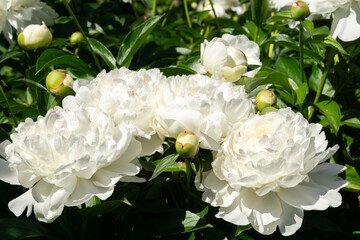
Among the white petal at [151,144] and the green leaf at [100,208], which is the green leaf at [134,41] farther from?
the green leaf at [100,208]

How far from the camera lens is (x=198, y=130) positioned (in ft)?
2.52

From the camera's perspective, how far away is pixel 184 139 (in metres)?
0.74

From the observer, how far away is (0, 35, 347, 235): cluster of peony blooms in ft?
2.36

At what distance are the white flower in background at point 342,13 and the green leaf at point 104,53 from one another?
1.60ft

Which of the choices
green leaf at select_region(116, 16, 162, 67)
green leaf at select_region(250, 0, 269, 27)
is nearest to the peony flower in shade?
green leaf at select_region(116, 16, 162, 67)

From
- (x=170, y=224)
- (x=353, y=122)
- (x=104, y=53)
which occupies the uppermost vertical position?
(x=104, y=53)

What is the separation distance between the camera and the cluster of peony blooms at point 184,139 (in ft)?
2.36

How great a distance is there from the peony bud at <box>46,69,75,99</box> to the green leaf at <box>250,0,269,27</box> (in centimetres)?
71

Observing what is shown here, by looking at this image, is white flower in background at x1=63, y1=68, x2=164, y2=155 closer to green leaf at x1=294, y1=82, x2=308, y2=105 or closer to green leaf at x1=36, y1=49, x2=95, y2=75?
green leaf at x1=36, y1=49, x2=95, y2=75

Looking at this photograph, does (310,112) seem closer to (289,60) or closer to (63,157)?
(289,60)

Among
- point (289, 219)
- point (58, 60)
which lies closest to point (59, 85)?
point (58, 60)

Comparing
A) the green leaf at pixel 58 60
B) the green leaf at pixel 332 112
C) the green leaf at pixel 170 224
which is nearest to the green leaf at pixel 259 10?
the green leaf at pixel 332 112

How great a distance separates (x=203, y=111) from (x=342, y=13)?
20.6 inches

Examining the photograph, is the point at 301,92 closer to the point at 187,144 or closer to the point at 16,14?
the point at 187,144
